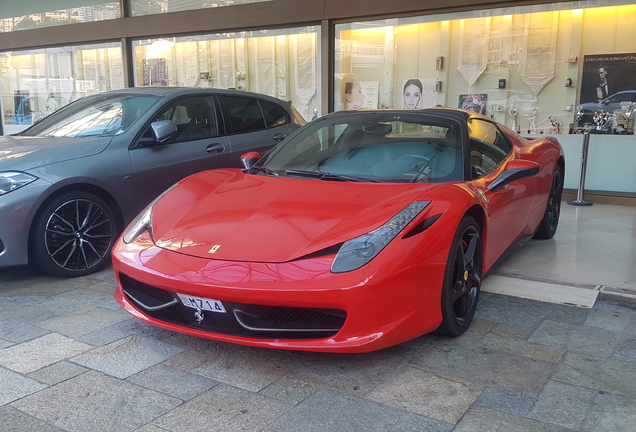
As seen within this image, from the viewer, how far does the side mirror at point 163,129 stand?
4707 millimetres

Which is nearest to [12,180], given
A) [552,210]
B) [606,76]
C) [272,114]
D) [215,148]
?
[215,148]

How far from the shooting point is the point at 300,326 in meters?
2.68

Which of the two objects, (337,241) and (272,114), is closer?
(337,241)

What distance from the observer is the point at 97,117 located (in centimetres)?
507

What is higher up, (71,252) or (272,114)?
(272,114)

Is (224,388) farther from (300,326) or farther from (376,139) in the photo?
(376,139)

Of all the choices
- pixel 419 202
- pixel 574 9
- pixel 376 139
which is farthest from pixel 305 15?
pixel 419 202

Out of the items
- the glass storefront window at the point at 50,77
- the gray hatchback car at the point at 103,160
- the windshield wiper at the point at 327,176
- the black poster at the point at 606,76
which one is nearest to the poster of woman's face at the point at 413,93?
the black poster at the point at 606,76

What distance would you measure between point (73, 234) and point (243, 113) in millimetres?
2220

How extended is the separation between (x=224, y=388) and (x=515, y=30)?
7010 mm

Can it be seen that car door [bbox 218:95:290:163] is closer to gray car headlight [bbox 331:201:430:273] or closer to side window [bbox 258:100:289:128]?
side window [bbox 258:100:289:128]

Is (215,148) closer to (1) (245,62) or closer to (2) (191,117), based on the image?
(2) (191,117)

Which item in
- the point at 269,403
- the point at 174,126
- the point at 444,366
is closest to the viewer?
the point at 269,403

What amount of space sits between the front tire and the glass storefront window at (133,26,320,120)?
5.47 meters
